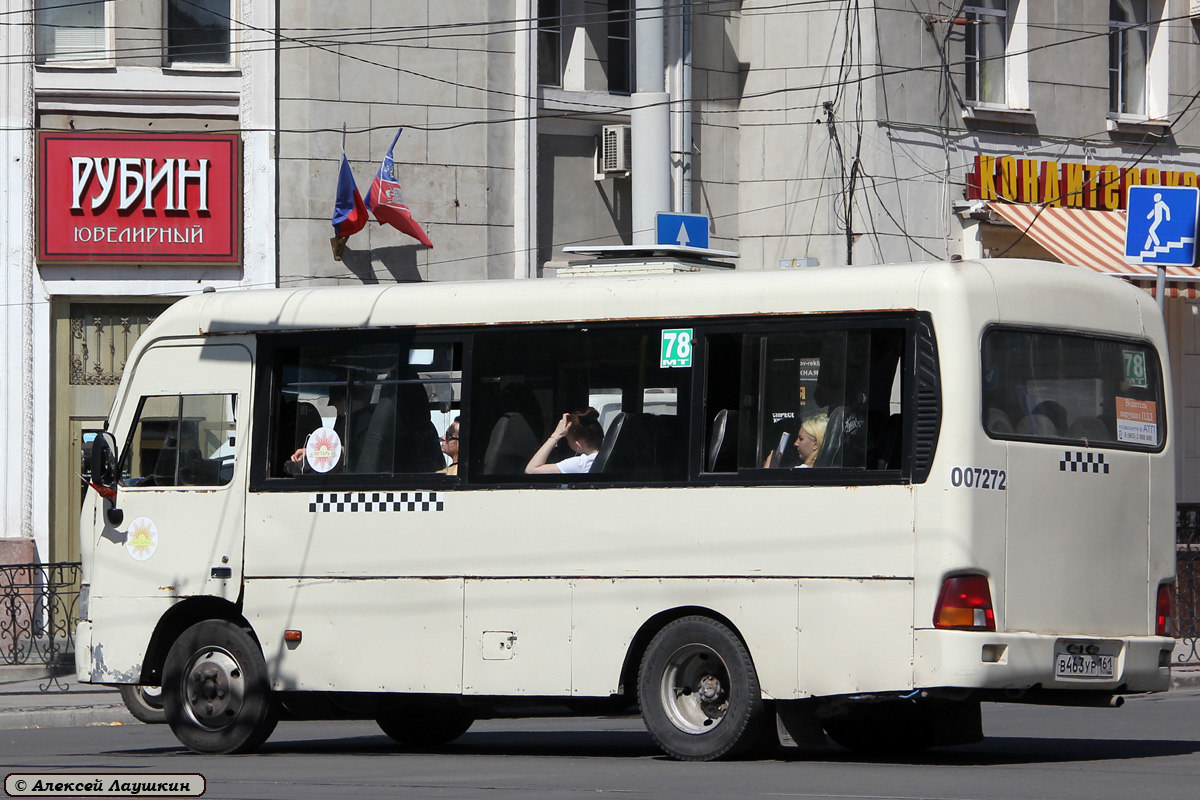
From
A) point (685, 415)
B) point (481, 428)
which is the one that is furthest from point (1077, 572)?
point (481, 428)

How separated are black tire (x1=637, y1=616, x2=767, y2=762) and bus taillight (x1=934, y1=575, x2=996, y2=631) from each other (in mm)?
1192

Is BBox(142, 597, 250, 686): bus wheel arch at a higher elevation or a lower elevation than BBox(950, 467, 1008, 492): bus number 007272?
lower

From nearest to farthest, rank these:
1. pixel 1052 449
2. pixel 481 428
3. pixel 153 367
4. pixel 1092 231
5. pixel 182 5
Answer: pixel 1052 449 → pixel 481 428 → pixel 153 367 → pixel 182 5 → pixel 1092 231

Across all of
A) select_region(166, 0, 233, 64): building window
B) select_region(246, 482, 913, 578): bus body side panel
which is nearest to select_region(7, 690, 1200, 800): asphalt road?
select_region(246, 482, 913, 578): bus body side panel

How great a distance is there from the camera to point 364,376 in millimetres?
11633

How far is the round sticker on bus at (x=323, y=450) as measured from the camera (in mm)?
11656

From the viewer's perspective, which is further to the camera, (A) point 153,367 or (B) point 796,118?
(B) point 796,118

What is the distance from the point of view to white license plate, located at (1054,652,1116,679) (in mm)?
9953

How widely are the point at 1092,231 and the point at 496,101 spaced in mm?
7354

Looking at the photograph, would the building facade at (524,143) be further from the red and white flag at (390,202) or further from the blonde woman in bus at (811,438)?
the blonde woman in bus at (811,438)

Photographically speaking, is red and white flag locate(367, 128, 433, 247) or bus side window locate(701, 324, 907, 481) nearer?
bus side window locate(701, 324, 907, 481)

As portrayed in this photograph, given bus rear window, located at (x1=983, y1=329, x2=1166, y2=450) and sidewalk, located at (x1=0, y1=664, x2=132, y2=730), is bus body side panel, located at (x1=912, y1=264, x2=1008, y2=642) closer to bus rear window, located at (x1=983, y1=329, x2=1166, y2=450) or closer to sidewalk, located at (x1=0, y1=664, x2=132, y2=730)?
bus rear window, located at (x1=983, y1=329, x2=1166, y2=450)

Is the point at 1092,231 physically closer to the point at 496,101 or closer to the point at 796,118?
the point at 796,118

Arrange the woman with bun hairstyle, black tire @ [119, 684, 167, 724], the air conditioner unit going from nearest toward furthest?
the woman with bun hairstyle → black tire @ [119, 684, 167, 724] → the air conditioner unit
